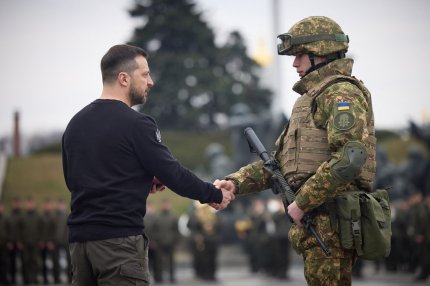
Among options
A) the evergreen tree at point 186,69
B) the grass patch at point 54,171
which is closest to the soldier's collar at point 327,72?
the grass patch at point 54,171

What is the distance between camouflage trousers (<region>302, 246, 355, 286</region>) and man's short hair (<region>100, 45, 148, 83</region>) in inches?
61.0

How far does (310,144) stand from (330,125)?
217mm

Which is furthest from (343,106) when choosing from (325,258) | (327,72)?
(325,258)

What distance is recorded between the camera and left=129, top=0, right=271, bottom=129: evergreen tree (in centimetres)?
4916

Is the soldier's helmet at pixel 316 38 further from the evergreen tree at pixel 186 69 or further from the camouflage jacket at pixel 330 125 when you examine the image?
the evergreen tree at pixel 186 69

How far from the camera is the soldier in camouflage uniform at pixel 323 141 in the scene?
4.98 meters

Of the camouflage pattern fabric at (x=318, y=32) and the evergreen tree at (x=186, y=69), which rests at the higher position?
the evergreen tree at (x=186, y=69)

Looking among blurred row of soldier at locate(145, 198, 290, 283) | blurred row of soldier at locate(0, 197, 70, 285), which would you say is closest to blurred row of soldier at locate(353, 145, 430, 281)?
blurred row of soldier at locate(145, 198, 290, 283)

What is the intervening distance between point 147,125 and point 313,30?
51.9 inches

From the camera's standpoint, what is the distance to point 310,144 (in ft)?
17.1

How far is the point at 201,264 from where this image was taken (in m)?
20.5

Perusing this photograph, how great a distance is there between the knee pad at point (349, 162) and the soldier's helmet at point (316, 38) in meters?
0.72

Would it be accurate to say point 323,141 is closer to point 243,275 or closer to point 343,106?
point 343,106

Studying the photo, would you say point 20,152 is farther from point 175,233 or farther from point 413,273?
point 413,273
